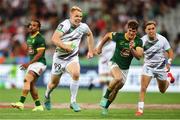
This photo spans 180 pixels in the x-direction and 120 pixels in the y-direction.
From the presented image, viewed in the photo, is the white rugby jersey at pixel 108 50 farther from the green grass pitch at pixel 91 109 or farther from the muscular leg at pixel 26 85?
the muscular leg at pixel 26 85

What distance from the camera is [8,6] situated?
114 feet

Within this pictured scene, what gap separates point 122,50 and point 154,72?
196cm

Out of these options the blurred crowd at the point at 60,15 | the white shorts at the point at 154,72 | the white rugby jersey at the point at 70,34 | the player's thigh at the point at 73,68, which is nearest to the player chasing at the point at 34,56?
the white rugby jersey at the point at 70,34

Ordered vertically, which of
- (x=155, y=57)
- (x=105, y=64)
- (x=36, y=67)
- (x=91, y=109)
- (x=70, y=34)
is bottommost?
(x=91, y=109)

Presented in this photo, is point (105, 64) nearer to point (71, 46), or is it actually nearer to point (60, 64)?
point (60, 64)

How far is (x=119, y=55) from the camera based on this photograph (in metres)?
18.5

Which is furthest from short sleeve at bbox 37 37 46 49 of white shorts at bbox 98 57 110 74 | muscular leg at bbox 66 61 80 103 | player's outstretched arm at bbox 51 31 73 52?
white shorts at bbox 98 57 110 74

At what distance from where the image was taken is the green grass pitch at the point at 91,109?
17.5 m

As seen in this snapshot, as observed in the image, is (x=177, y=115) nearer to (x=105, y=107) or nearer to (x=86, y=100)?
(x=105, y=107)

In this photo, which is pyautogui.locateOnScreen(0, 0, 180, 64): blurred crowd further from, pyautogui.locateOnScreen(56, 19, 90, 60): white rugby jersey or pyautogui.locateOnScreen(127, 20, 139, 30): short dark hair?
pyautogui.locateOnScreen(127, 20, 139, 30): short dark hair

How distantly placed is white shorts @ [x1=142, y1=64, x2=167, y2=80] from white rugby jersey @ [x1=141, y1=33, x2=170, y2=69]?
0.12 m

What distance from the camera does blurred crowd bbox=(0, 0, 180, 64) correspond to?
32594 mm

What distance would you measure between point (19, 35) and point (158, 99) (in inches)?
367

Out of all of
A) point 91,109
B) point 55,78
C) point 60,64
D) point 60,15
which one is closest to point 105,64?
point 60,15
